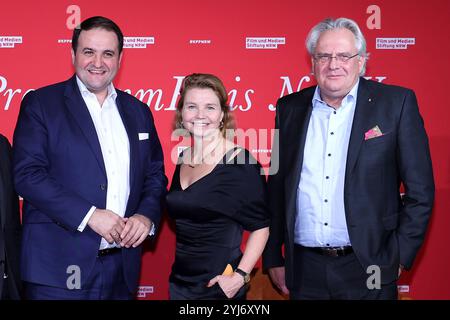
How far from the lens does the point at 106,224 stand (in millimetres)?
2529

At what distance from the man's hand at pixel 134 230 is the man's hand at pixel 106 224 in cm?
4

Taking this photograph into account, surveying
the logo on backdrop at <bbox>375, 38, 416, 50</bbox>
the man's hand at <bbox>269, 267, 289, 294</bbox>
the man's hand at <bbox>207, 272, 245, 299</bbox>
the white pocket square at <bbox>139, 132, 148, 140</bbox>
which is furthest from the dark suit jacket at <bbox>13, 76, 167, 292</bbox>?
the logo on backdrop at <bbox>375, 38, 416, 50</bbox>

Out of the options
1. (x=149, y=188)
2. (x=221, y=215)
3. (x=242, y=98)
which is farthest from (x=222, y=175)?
(x=242, y=98)

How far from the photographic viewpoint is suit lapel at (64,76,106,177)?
263cm

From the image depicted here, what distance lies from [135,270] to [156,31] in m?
1.78

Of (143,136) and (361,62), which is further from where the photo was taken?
(143,136)

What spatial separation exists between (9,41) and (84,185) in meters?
1.74

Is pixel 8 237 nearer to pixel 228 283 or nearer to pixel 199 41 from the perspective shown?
pixel 228 283

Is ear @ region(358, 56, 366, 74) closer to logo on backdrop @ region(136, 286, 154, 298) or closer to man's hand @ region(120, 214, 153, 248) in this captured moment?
man's hand @ region(120, 214, 153, 248)

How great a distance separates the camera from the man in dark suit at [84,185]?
8.34 feet

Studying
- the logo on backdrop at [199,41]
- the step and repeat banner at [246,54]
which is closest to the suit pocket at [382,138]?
the step and repeat banner at [246,54]

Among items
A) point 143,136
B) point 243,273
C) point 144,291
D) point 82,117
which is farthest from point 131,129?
point 144,291

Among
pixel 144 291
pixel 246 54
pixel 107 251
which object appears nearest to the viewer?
pixel 107 251

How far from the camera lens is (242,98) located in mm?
3963
